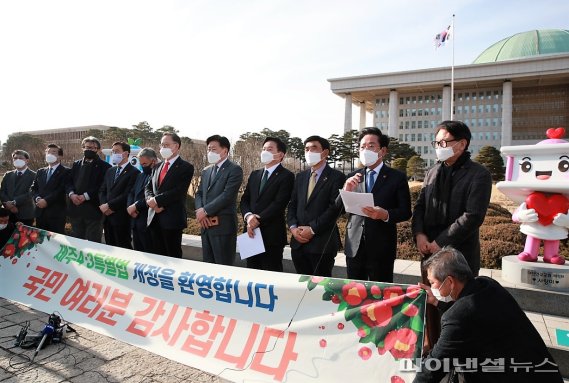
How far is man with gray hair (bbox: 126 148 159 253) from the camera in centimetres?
507

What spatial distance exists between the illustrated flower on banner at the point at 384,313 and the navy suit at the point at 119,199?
388cm

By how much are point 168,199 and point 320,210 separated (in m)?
2.00

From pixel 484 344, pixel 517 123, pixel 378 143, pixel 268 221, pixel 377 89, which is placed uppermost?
pixel 377 89

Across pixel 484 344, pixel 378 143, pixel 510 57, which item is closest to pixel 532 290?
pixel 378 143

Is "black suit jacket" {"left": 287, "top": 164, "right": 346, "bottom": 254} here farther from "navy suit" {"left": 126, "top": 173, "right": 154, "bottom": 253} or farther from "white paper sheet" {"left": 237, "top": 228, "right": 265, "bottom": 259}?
"navy suit" {"left": 126, "top": 173, "right": 154, "bottom": 253}

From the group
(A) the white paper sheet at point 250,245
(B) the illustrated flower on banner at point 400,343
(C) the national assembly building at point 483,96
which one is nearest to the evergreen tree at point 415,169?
(C) the national assembly building at point 483,96

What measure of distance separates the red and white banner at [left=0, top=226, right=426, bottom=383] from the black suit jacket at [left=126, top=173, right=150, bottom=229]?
0.88 metres

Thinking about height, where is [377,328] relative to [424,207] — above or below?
below

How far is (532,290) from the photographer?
3959 millimetres

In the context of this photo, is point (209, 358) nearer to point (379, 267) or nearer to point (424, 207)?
point (379, 267)

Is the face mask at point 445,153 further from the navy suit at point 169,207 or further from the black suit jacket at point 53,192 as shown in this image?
the black suit jacket at point 53,192

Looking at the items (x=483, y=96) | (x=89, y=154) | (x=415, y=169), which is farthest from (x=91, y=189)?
(x=483, y=96)

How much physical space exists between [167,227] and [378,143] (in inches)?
109

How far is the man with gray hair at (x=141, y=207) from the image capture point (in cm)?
507
